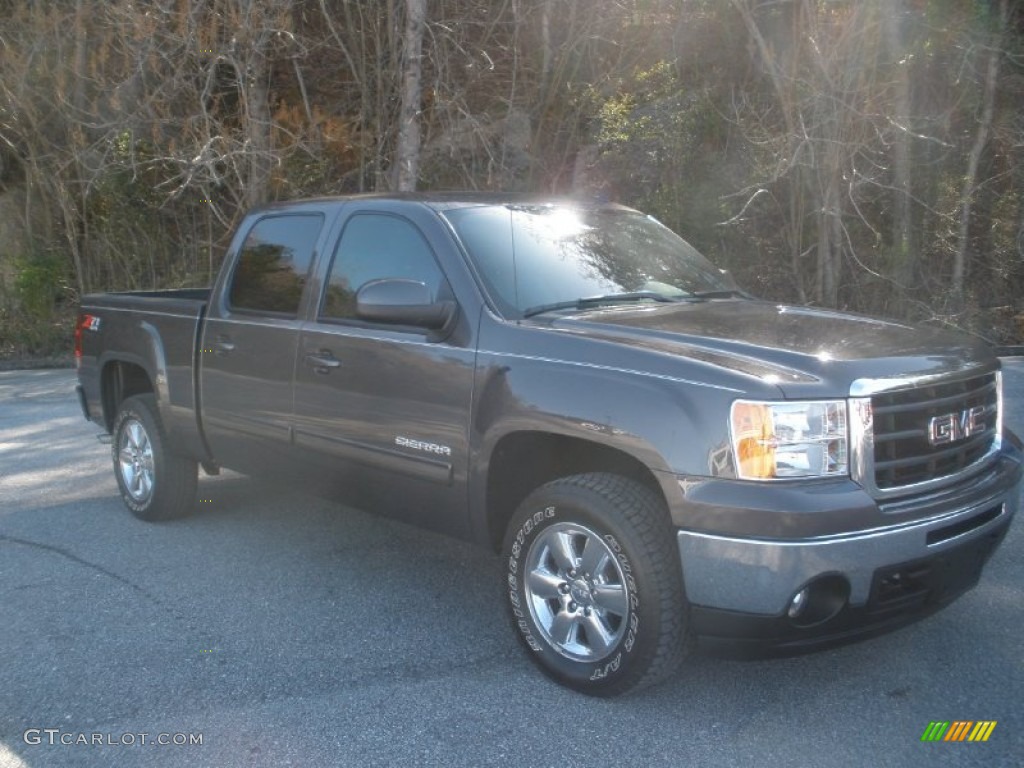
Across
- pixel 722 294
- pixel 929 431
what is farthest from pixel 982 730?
pixel 722 294

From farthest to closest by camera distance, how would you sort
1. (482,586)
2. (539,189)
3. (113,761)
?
(539,189), (482,586), (113,761)

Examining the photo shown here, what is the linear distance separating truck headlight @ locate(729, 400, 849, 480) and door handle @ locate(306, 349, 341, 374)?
221 centimetres

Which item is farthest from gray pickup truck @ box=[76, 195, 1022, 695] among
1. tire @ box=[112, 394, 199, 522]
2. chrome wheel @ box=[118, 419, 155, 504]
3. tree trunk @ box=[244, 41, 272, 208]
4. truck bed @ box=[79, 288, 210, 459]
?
tree trunk @ box=[244, 41, 272, 208]

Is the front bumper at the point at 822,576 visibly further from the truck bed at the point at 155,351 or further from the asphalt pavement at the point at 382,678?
the truck bed at the point at 155,351

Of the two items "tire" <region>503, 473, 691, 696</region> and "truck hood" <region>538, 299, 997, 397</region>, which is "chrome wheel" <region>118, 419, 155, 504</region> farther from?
"truck hood" <region>538, 299, 997, 397</region>

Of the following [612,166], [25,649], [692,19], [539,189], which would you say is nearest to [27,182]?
[539,189]

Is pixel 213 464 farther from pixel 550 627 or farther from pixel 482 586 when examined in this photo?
pixel 550 627

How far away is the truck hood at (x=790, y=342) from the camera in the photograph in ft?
12.6

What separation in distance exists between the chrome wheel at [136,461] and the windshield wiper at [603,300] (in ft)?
10.3

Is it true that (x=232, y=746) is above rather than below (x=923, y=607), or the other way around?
below

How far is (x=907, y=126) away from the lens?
13.6 meters

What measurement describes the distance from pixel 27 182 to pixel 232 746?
16.0 metres

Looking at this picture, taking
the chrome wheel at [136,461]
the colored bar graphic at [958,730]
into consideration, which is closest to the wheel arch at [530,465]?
the colored bar graphic at [958,730]

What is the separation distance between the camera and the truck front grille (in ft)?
12.6
